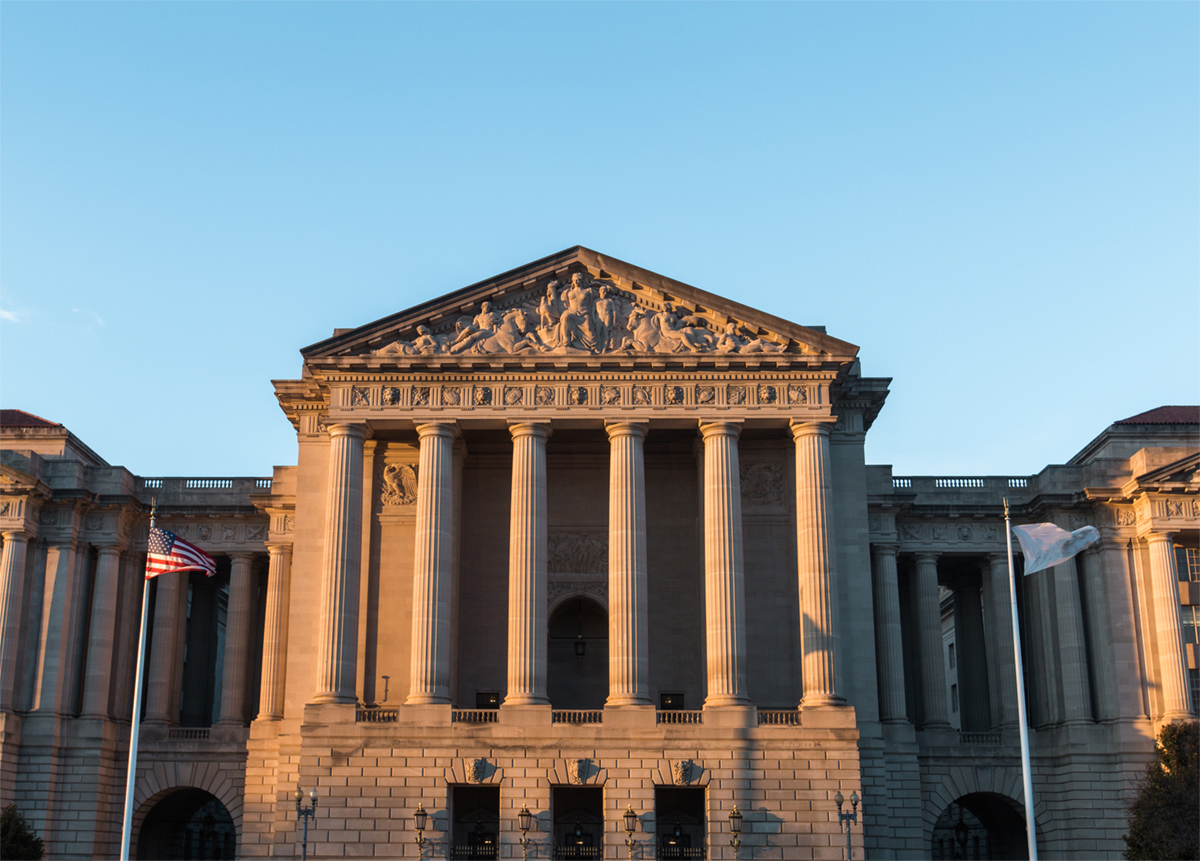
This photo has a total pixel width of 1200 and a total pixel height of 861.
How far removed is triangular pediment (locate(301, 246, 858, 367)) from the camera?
52.4 metres

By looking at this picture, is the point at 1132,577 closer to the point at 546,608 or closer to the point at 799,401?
the point at 799,401

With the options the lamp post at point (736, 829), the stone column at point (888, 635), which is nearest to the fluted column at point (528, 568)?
the lamp post at point (736, 829)

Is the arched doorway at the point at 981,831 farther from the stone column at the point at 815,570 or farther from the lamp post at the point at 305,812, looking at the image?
the lamp post at the point at 305,812

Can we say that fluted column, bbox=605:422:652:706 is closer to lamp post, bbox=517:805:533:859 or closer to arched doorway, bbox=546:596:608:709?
lamp post, bbox=517:805:533:859

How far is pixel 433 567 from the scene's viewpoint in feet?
164

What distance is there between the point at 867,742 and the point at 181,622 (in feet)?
113

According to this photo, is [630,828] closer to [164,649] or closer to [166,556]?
[166,556]

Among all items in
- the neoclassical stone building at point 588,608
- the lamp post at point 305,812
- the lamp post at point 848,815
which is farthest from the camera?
the neoclassical stone building at point 588,608

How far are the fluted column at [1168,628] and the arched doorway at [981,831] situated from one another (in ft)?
30.2

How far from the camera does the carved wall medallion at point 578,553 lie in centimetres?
5603

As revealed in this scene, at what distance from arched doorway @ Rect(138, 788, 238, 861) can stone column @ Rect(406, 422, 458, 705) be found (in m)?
16.7

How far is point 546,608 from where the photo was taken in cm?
5066

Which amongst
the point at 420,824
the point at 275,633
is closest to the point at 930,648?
the point at 420,824

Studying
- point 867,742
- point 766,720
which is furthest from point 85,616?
point 867,742
